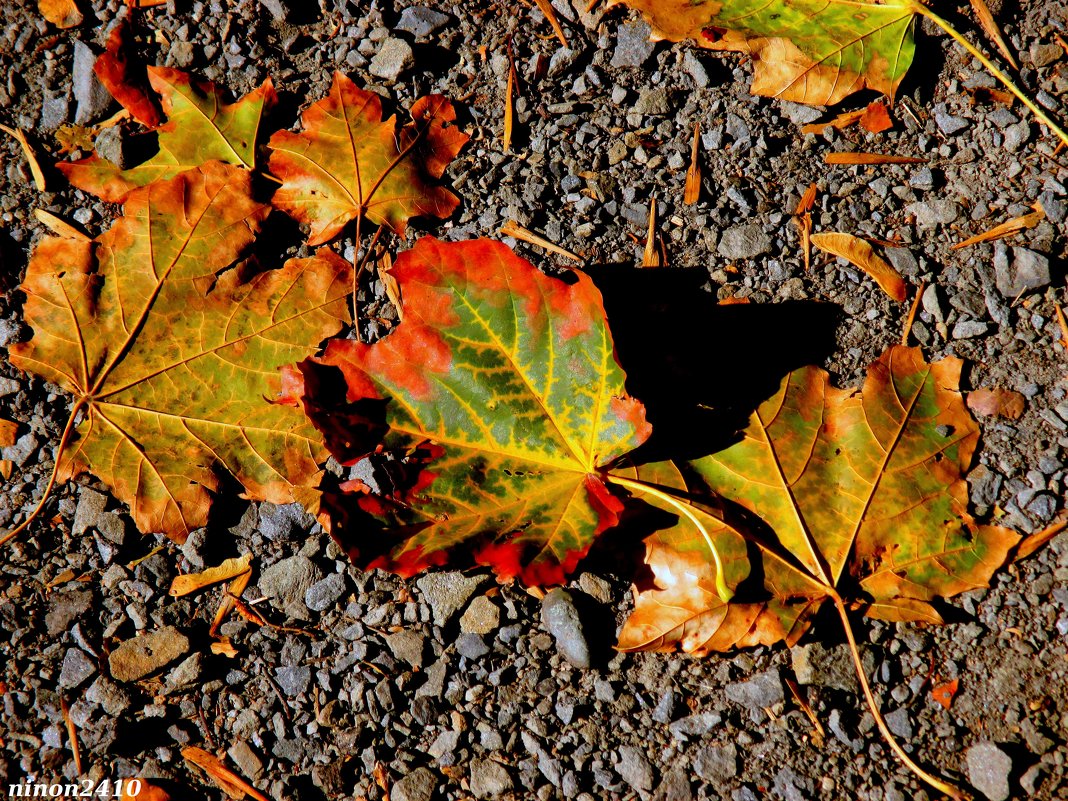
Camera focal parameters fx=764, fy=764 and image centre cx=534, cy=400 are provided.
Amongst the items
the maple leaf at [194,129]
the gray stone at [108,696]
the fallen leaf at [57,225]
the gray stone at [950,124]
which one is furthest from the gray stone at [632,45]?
the gray stone at [108,696]

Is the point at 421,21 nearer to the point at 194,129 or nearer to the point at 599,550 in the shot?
the point at 194,129

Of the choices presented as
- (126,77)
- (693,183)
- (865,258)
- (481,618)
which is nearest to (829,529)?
(865,258)

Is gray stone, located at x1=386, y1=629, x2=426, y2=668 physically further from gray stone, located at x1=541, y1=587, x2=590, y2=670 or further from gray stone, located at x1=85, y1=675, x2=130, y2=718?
gray stone, located at x1=85, y1=675, x2=130, y2=718

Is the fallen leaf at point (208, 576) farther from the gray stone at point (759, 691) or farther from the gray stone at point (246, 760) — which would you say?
the gray stone at point (759, 691)

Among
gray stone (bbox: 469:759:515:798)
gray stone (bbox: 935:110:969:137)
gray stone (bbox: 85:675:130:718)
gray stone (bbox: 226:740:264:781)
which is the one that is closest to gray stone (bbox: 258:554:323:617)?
gray stone (bbox: 226:740:264:781)

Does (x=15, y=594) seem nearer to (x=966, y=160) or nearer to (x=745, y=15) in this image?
(x=745, y=15)
